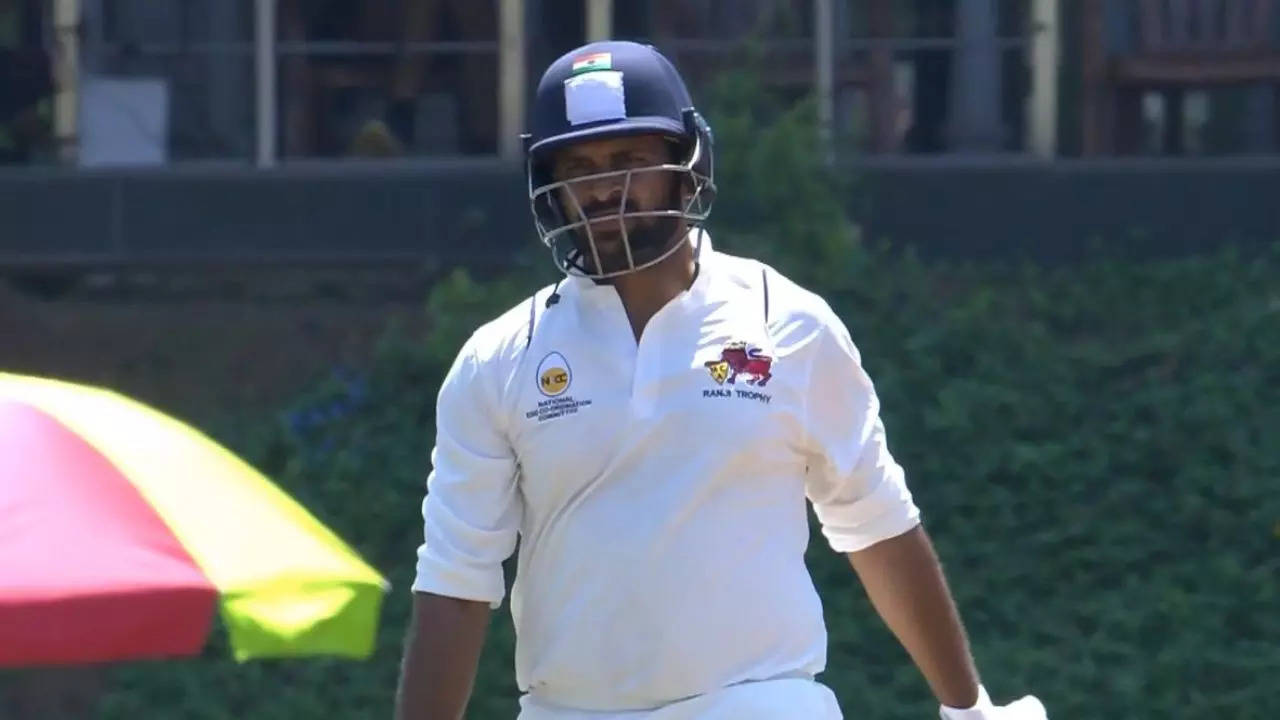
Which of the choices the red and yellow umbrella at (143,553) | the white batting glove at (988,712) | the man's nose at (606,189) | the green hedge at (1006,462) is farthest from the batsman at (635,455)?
the green hedge at (1006,462)

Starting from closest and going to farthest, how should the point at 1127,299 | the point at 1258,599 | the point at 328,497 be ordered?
the point at 1258,599 → the point at 328,497 → the point at 1127,299

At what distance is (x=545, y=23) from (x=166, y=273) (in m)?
1.90

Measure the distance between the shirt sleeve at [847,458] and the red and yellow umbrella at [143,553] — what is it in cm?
104

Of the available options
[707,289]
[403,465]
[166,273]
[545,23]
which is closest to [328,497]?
[403,465]

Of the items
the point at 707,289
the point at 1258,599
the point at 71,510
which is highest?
the point at 707,289

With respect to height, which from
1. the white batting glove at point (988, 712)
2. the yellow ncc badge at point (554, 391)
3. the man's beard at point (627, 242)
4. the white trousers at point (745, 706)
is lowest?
the white batting glove at point (988, 712)

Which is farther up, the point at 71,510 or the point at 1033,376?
the point at 71,510

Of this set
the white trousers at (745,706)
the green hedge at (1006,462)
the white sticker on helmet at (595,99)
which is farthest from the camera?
the green hedge at (1006,462)

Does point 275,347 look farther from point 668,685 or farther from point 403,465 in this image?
point 668,685

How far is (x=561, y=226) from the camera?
326 cm

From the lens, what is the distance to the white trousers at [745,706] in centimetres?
311

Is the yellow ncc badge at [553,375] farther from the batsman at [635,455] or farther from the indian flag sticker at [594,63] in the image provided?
the indian flag sticker at [594,63]

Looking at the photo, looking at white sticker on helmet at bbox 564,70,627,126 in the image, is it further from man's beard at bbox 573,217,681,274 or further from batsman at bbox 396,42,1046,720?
man's beard at bbox 573,217,681,274

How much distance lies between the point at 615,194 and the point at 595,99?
0.13 meters
